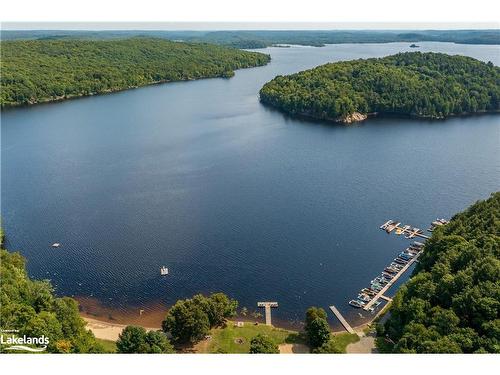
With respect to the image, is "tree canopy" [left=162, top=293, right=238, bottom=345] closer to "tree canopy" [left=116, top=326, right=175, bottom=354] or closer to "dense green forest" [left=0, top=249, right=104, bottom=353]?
"tree canopy" [left=116, top=326, right=175, bottom=354]

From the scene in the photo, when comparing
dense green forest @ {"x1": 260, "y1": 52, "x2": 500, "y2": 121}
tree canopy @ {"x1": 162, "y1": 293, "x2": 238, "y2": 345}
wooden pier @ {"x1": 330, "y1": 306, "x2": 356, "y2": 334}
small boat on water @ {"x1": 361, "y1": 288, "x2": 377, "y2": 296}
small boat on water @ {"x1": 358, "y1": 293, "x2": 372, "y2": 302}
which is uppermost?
dense green forest @ {"x1": 260, "y1": 52, "x2": 500, "y2": 121}

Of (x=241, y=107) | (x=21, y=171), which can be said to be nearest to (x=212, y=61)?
(x=241, y=107)

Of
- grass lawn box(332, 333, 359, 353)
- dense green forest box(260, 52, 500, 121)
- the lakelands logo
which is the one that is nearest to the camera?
the lakelands logo

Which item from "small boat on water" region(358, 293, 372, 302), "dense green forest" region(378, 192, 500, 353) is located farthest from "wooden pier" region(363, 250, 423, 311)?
"dense green forest" region(378, 192, 500, 353)

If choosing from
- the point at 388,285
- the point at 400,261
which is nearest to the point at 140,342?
the point at 388,285

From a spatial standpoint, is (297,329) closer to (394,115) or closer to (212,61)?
(394,115)

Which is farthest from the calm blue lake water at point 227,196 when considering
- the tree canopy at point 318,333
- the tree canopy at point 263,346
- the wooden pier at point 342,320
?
the tree canopy at point 263,346
